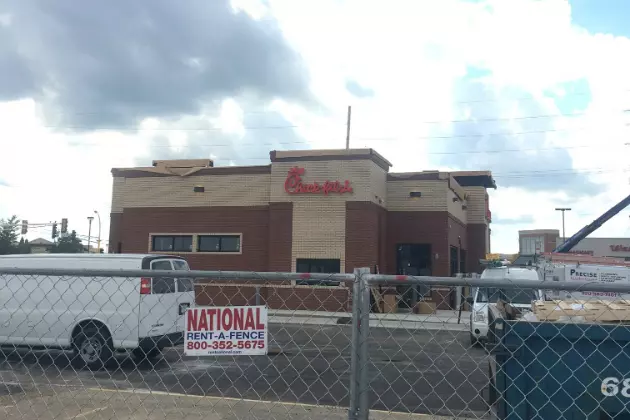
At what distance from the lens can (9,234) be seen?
216 feet

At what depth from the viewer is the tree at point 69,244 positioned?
74981mm

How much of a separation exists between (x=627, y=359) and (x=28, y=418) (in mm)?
5716

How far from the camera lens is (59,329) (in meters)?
10.4

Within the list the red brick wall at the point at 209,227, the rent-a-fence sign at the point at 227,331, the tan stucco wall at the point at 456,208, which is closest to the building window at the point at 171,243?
the red brick wall at the point at 209,227

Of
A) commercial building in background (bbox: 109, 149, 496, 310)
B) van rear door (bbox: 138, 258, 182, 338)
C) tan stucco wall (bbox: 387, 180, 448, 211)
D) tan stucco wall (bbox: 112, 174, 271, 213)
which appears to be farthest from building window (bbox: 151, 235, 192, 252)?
van rear door (bbox: 138, 258, 182, 338)

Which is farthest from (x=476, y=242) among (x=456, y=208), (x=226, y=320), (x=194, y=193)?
(x=226, y=320)

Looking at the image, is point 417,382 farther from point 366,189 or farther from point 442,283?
point 366,189

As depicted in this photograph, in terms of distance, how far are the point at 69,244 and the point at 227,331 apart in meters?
82.4

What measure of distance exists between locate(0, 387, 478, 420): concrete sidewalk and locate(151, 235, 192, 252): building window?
21.4 m

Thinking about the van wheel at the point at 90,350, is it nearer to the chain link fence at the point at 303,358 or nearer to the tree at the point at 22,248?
the chain link fence at the point at 303,358

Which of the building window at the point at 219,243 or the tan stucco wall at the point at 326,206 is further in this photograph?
the building window at the point at 219,243

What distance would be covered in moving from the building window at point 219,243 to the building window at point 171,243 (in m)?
0.65

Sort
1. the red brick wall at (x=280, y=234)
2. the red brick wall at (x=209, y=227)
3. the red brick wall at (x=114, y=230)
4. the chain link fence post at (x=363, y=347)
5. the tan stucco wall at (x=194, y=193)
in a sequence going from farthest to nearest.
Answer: the red brick wall at (x=114, y=230) < the tan stucco wall at (x=194, y=193) < the red brick wall at (x=209, y=227) < the red brick wall at (x=280, y=234) < the chain link fence post at (x=363, y=347)

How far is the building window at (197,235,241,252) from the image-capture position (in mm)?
27938
